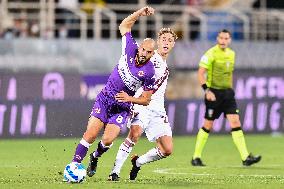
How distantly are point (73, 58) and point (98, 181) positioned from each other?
42.7 feet

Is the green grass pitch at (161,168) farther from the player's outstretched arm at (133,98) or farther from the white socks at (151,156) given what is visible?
the player's outstretched arm at (133,98)

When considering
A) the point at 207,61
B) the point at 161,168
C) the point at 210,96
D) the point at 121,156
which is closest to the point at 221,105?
→ the point at 210,96

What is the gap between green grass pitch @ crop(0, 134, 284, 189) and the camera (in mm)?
13719

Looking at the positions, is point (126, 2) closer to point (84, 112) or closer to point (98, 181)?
point (84, 112)

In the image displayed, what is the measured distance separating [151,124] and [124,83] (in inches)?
40.6

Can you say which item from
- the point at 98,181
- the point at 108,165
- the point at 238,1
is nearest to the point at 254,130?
the point at 238,1

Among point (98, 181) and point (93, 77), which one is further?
point (93, 77)

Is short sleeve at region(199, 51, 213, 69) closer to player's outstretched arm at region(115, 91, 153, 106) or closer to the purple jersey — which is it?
the purple jersey

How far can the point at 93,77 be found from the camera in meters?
26.9

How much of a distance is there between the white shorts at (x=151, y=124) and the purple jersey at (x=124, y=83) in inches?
26.2

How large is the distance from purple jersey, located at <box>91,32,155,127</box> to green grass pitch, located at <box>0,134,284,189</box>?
37.2 inches

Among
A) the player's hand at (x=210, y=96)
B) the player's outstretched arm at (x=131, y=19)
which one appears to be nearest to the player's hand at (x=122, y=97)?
the player's outstretched arm at (x=131, y=19)

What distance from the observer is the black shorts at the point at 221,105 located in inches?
734

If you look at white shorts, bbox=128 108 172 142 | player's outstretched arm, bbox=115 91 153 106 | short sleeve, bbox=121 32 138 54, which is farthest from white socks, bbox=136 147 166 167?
short sleeve, bbox=121 32 138 54
